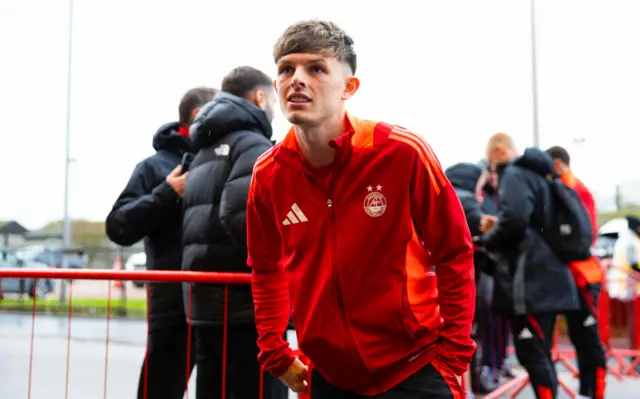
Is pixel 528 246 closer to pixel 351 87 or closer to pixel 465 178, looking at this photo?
pixel 465 178

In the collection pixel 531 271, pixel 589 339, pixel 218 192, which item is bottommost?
pixel 589 339

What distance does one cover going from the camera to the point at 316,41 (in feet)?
7.52

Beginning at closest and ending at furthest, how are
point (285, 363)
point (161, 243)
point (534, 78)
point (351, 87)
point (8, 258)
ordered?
point (351, 87), point (285, 363), point (161, 243), point (534, 78), point (8, 258)

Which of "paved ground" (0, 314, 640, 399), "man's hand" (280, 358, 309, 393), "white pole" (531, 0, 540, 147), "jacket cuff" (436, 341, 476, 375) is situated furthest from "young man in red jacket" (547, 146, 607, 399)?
"white pole" (531, 0, 540, 147)

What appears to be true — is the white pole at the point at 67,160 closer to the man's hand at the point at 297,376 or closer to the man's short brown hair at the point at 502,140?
the man's short brown hair at the point at 502,140

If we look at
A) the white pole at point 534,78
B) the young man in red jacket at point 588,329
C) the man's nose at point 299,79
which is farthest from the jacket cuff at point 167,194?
the white pole at point 534,78

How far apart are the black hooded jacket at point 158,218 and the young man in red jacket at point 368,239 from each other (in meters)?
2.15

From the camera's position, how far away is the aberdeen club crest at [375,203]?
2271mm

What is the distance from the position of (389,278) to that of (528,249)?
11.5ft

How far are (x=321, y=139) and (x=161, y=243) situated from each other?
2.48 m

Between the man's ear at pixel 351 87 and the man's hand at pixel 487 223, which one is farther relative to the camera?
the man's hand at pixel 487 223

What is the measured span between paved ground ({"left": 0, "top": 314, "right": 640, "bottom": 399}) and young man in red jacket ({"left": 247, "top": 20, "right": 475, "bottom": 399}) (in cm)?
355

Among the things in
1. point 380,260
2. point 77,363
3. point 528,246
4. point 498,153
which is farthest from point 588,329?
point 77,363

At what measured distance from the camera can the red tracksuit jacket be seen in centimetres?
227
